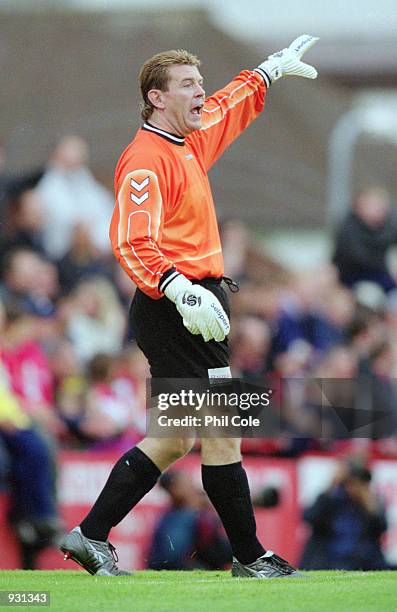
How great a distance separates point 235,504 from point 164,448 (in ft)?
1.35

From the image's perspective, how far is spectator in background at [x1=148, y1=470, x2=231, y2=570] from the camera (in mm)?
10258

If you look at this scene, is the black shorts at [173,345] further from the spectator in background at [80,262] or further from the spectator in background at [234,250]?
the spectator in background at [234,250]

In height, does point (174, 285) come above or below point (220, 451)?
above

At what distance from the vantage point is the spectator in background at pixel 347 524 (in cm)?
1052

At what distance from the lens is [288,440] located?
11.1 m

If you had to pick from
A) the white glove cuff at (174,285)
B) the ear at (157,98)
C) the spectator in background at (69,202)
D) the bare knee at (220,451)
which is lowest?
the bare knee at (220,451)

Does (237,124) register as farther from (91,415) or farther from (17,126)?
(17,126)

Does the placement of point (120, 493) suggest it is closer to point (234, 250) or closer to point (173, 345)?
point (173, 345)

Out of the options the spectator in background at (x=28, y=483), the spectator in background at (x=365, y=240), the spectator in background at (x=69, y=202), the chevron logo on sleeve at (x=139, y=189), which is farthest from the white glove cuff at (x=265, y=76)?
the spectator in background at (x=365, y=240)

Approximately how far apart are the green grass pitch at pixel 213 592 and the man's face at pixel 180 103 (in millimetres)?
1993

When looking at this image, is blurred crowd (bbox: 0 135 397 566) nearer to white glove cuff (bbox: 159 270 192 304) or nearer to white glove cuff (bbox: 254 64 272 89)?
white glove cuff (bbox: 254 64 272 89)

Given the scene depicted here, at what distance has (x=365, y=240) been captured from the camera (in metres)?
14.4

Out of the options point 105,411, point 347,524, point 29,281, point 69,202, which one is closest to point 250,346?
point 105,411

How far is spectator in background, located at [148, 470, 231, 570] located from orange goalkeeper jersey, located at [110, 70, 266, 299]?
3.73m
